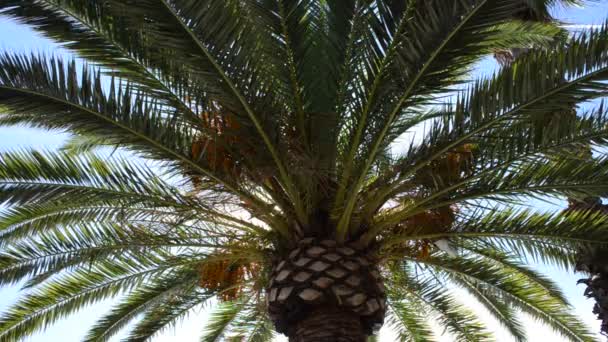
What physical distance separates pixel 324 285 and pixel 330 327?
347 mm

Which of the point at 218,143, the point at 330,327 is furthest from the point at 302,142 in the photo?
the point at 330,327

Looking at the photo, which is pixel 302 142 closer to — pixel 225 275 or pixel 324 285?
pixel 324 285

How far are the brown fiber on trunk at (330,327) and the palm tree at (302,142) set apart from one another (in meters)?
0.02

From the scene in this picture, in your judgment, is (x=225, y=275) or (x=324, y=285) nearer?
(x=324, y=285)

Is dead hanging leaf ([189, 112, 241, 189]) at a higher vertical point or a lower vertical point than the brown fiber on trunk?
higher

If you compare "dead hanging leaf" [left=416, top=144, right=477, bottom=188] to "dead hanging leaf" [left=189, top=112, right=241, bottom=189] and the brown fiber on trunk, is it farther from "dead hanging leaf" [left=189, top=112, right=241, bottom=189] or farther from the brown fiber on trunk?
"dead hanging leaf" [left=189, top=112, right=241, bottom=189]

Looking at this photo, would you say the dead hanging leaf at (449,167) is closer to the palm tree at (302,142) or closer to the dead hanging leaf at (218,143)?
the palm tree at (302,142)

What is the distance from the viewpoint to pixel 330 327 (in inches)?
238

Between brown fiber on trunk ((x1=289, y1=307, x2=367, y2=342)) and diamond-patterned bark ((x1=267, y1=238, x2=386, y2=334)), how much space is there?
0.06m

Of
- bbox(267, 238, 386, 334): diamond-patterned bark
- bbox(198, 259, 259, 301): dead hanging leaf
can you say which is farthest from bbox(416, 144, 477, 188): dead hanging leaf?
bbox(198, 259, 259, 301): dead hanging leaf

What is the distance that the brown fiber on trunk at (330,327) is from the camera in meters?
6.03

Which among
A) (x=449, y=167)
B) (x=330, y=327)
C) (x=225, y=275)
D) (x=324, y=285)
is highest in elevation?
(x=449, y=167)

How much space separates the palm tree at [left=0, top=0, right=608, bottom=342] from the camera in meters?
5.59

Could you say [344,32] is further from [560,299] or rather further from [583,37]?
[560,299]
